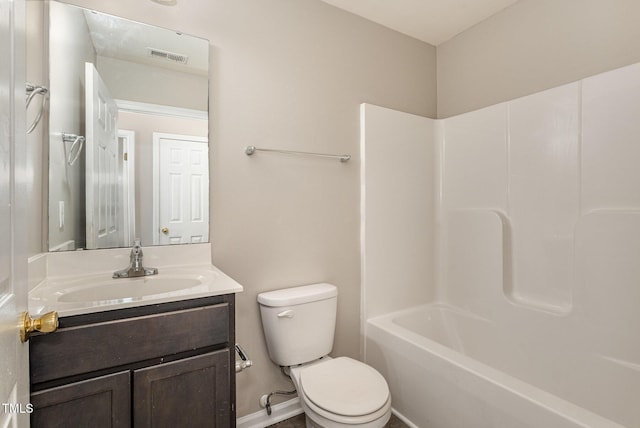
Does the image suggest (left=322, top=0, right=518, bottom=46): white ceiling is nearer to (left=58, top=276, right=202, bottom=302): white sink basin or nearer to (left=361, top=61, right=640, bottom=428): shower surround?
(left=361, top=61, right=640, bottom=428): shower surround

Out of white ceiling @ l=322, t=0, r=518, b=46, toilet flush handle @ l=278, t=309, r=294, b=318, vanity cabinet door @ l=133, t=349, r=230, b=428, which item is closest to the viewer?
vanity cabinet door @ l=133, t=349, r=230, b=428

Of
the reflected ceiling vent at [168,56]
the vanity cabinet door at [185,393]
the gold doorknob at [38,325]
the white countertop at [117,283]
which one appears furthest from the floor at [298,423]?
the reflected ceiling vent at [168,56]

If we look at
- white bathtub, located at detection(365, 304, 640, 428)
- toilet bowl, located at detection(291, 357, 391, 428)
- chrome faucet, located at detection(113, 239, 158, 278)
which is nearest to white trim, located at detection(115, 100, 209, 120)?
chrome faucet, located at detection(113, 239, 158, 278)

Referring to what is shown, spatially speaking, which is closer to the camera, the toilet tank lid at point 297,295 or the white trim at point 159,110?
the white trim at point 159,110

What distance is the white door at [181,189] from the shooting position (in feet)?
5.16

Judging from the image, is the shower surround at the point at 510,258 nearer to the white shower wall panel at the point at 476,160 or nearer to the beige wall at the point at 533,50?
the white shower wall panel at the point at 476,160

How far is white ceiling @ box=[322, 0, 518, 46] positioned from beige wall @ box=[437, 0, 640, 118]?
0.08 m

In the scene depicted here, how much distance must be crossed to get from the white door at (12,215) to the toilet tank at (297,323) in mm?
1082

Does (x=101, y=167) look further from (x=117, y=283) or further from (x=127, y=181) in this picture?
(x=117, y=283)

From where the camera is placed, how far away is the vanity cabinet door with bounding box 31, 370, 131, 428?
938mm

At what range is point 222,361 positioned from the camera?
1.21m

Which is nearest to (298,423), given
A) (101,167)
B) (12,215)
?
(101,167)

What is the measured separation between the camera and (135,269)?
1430 mm

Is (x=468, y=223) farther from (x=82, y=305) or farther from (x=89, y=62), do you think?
(x=89, y=62)
